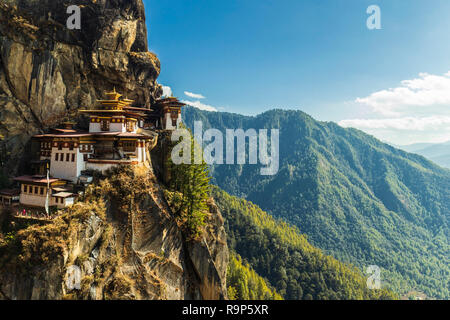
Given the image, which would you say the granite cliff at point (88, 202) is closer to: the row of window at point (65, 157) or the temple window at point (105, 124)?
the row of window at point (65, 157)

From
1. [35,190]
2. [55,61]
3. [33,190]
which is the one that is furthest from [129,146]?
[55,61]

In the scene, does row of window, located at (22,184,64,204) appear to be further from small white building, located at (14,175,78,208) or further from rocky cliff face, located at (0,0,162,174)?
rocky cliff face, located at (0,0,162,174)

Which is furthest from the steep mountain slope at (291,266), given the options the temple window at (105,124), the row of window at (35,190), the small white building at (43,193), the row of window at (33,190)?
the row of window at (33,190)

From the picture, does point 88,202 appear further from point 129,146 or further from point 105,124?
point 105,124

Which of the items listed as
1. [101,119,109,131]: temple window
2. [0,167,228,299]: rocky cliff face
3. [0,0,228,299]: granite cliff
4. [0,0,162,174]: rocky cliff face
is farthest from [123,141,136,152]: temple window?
[0,0,162,174]: rocky cliff face

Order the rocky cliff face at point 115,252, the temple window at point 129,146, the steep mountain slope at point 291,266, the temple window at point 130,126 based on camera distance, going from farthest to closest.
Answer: the steep mountain slope at point 291,266, the temple window at point 130,126, the temple window at point 129,146, the rocky cliff face at point 115,252
